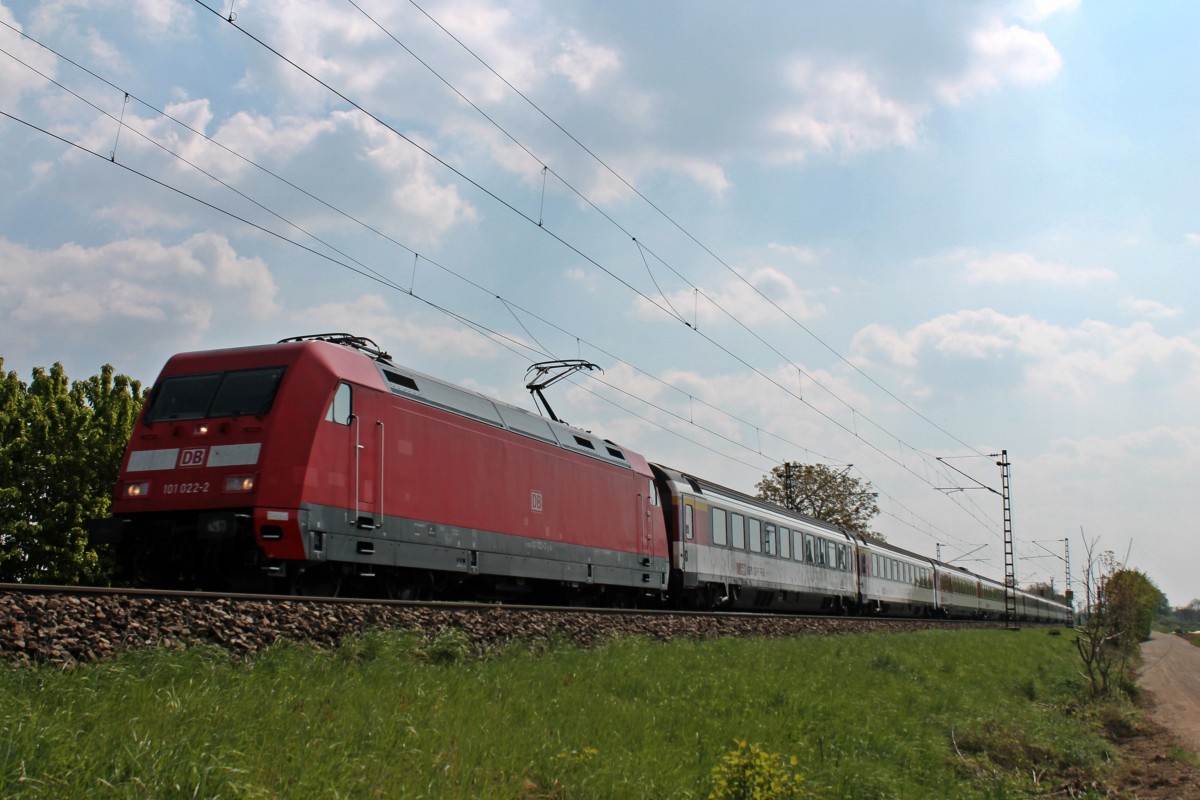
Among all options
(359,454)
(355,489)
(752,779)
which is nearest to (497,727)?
(752,779)

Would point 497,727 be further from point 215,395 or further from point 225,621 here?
point 215,395

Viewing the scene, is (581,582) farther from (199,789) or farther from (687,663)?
(199,789)

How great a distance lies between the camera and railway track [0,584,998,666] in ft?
26.3

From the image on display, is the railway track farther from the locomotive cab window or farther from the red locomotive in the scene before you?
the locomotive cab window

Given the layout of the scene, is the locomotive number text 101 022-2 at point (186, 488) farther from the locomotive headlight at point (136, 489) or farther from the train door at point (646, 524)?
the train door at point (646, 524)

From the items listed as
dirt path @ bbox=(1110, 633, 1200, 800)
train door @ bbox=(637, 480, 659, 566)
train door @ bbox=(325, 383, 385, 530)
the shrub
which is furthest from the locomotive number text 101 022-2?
dirt path @ bbox=(1110, 633, 1200, 800)

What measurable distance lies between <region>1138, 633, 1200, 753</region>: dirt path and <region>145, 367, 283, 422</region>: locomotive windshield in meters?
15.6

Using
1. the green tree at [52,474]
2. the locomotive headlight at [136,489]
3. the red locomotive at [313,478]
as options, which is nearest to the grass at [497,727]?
the red locomotive at [313,478]

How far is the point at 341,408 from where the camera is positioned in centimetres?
1314

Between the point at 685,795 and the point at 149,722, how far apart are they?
4.20 meters

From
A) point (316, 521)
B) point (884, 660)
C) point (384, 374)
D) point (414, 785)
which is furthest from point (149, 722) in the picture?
point (884, 660)

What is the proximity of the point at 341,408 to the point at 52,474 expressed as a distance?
26426mm

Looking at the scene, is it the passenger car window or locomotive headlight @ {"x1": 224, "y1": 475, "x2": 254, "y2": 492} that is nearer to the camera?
locomotive headlight @ {"x1": 224, "y1": 475, "x2": 254, "y2": 492}

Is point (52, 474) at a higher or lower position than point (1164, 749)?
higher
